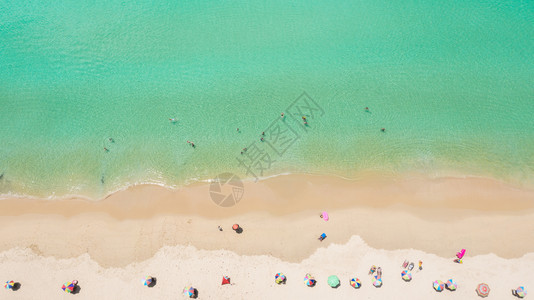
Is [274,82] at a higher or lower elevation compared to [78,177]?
higher

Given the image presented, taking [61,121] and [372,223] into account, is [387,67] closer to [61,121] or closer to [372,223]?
[372,223]

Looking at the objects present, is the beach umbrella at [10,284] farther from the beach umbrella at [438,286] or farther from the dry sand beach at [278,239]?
the beach umbrella at [438,286]

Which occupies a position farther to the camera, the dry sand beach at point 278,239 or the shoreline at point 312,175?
the shoreline at point 312,175

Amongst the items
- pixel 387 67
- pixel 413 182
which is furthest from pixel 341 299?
pixel 387 67

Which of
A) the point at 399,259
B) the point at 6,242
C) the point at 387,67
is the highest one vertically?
the point at 387,67

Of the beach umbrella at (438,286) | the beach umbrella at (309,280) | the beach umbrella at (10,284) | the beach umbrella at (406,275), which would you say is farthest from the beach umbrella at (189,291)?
the beach umbrella at (438,286)

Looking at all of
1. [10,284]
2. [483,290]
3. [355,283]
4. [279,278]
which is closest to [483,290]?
[483,290]

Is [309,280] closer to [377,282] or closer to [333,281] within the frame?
[333,281]
